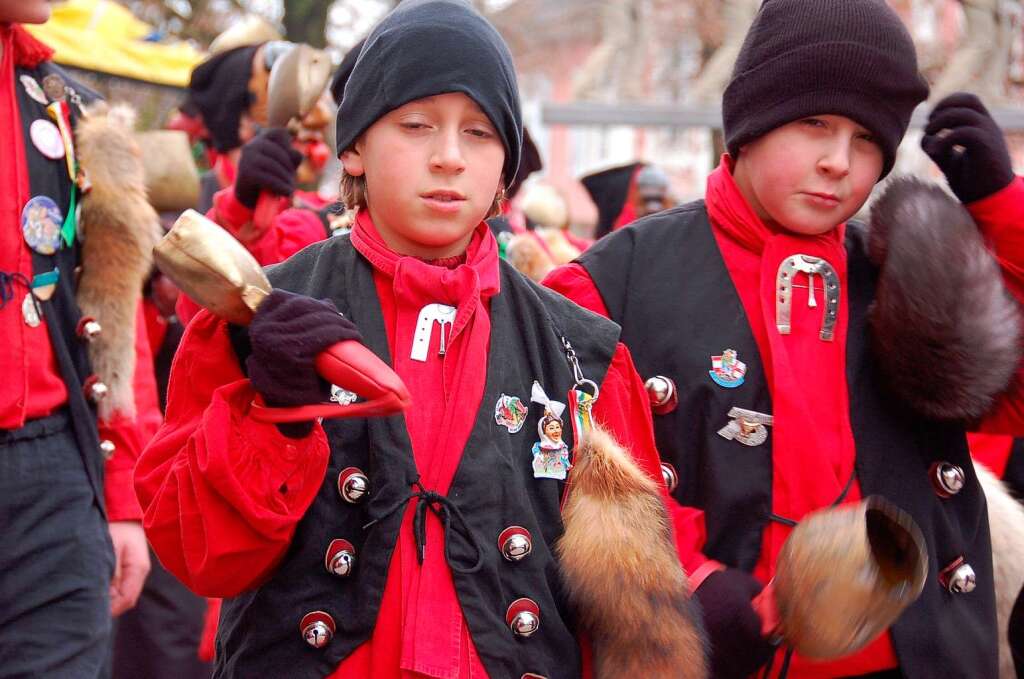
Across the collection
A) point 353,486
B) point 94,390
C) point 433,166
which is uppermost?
point 433,166

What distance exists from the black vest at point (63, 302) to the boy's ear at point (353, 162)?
1.08 metres

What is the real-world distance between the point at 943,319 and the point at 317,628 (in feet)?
4.79

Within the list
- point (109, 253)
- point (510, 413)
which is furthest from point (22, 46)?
point (510, 413)

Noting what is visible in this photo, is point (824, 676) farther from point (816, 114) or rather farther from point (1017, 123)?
point (1017, 123)

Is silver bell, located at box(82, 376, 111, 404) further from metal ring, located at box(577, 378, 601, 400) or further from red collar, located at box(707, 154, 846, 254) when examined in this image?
red collar, located at box(707, 154, 846, 254)

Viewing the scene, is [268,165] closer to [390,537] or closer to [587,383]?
[587,383]

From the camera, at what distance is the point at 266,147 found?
383 cm

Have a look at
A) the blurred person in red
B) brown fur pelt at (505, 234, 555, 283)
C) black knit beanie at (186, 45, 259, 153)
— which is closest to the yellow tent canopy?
the blurred person in red

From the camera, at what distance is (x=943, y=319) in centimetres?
264

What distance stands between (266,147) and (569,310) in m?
1.62

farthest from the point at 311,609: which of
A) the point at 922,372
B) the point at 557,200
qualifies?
the point at 557,200

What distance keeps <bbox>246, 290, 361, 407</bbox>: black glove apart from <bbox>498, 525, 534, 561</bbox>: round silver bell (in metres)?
0.46

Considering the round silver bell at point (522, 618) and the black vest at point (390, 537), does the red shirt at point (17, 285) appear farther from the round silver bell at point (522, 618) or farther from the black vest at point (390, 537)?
the round silver bell at point (522, 618)

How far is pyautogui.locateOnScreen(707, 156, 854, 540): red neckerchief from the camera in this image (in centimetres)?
267
